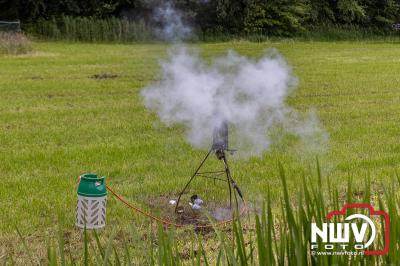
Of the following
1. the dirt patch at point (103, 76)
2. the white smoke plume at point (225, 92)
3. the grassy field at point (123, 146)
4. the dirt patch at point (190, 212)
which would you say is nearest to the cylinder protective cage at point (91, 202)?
the grassy field at point (123, 146)

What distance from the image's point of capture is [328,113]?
826 centimetres

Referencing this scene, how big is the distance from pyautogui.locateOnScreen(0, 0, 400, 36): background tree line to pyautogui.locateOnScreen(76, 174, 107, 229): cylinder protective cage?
636 centimetres

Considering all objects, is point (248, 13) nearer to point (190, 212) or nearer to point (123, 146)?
point (123, 146)

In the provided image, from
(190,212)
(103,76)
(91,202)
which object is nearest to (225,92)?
(190,212)

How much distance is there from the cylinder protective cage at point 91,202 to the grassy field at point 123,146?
0.52 feet

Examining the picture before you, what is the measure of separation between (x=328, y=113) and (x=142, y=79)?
16.0 ft

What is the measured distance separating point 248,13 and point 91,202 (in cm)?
1412

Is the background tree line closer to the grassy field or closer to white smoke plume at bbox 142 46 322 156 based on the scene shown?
the grassy field

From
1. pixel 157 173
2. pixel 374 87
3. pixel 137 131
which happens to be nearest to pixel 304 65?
pixel 374 87

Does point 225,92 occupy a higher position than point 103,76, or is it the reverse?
point 225,92

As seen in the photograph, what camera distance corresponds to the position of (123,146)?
20.1 ft

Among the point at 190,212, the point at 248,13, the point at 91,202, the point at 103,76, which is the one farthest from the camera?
the point at 248,13

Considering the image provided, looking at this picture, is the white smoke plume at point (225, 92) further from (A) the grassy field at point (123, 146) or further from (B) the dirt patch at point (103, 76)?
(B) the dirt patch at point (103, 76)

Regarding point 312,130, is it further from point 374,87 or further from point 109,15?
point 109,15
